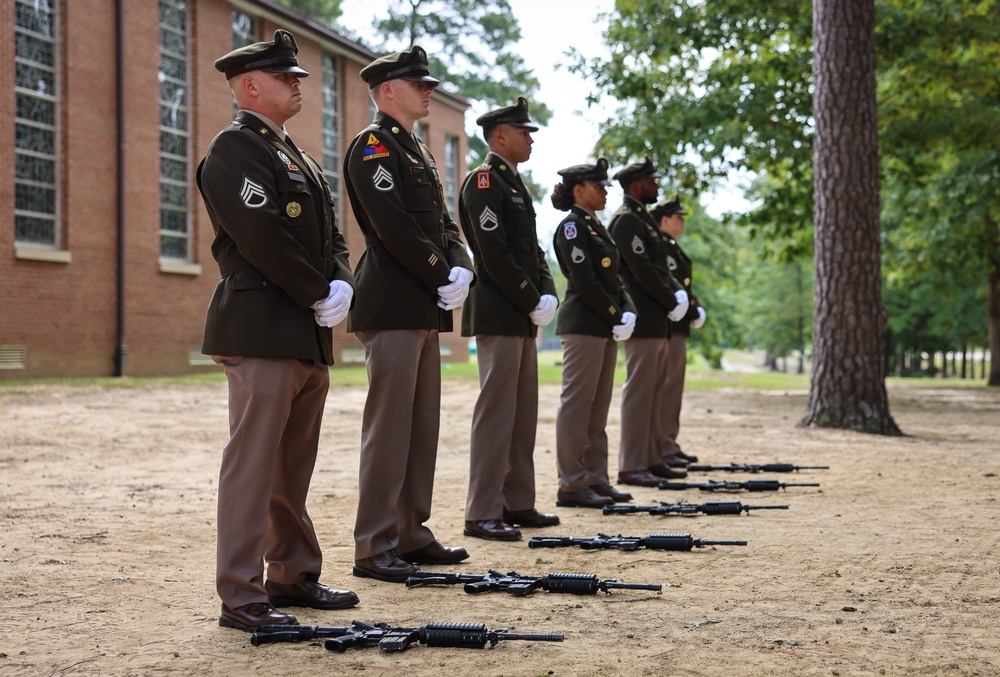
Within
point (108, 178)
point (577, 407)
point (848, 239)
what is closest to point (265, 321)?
point (577, 407)

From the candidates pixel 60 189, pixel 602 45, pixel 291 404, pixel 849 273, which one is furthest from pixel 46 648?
pixel 60 189

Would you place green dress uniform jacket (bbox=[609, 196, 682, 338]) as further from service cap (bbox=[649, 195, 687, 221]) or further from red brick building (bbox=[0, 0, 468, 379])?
red brick building (bbox=[0, 0, 468, 379])

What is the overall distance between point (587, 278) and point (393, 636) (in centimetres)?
394

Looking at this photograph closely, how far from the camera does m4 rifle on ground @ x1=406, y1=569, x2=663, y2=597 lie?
456 cm

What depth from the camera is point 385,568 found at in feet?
16.2

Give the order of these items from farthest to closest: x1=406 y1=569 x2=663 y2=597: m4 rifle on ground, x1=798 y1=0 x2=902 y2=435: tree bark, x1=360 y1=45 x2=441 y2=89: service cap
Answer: x1=798 y1=0 x2=902 y2=435: tree bark, x1=360 y1=45 x2=441 y2=89: service cap, x1=406 y1=569 x2=663 y2=597: m4 rifle on ground

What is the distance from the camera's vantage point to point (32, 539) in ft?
19.4

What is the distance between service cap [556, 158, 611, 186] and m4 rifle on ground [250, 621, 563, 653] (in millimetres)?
4313

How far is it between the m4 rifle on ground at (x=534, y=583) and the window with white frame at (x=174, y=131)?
21149 mm

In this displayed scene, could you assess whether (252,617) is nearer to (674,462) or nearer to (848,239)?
(674,462)

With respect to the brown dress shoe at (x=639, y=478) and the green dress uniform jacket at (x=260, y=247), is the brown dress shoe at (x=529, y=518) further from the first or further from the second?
the green dress uniform jacket at (x=260, y=247)

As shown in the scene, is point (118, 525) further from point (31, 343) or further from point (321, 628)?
point (31, 343)

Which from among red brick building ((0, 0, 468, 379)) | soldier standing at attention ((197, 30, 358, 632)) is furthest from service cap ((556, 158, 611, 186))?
red brick building ((0, 0, 468, 379))

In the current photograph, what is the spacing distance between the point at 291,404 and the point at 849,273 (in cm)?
974
